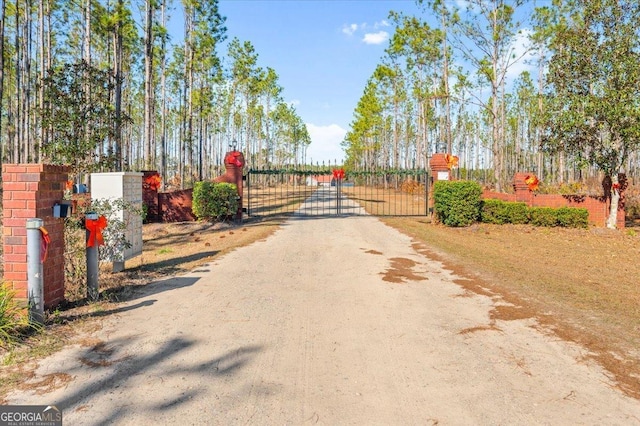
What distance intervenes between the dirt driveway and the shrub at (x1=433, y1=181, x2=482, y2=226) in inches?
380

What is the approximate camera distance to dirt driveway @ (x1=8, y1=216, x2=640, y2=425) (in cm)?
285

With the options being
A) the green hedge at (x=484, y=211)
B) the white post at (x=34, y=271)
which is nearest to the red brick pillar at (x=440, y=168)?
the green hedge at (x=484, y=211)

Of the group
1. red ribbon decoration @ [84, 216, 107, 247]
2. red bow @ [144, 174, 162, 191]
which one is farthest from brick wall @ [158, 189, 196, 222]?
red ribbon decoration @ [84, 216, 107, 247]

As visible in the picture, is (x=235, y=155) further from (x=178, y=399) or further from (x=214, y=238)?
(x=178, y=399)

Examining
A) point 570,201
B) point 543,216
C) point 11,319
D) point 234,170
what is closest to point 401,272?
point 11,319

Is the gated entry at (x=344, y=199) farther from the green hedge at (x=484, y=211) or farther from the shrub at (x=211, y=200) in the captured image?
the green hedge at (x=484, y=211)

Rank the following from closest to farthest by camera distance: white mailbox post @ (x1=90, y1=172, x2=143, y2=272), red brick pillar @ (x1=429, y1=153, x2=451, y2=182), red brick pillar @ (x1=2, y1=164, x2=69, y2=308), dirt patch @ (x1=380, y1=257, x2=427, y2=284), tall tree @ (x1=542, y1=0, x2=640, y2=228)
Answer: red brick pillar @ (x1=2, y1=164, x2=69, y2=308) < white mailbox post @ (x1=90, y1=172, x2=143, y2=272) < dirt patch @ (x1=380, y1=257, x2=427, y2=284) < tall tree @ (x1=542, y1=0, x2=640, y2=228) < red brick pillar @ (x1=429, y1=153, x2=451, y2=182)

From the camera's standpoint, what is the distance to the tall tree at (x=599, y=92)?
14.6m

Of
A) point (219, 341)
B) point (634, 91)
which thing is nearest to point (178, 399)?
point (219, 341)

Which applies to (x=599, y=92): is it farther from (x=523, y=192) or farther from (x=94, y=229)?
(x=94, y=229)

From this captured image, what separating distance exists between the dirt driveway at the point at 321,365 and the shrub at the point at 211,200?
32.2ft

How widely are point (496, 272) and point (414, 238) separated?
4653 millimetres

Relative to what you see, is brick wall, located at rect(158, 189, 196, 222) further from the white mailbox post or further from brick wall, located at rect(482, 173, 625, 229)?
brick wall, located at rect(482, 173, 625, 229)

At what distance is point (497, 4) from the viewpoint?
22391 millimetres
